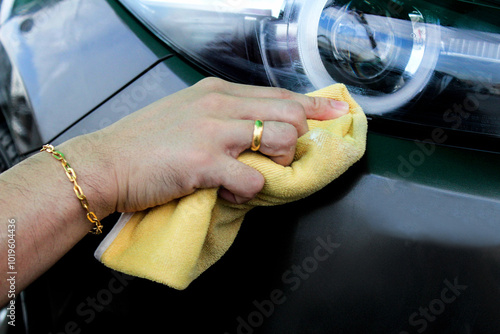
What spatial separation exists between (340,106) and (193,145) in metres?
0.29

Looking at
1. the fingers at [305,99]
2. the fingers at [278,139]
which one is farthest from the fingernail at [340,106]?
the fingers at [278,139]

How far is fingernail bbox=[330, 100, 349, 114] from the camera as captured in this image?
904 mm

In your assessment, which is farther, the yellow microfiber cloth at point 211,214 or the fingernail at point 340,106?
the fingernail at point 340,106

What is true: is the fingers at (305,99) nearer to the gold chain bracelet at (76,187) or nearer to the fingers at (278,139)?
the fingers at (278,139)

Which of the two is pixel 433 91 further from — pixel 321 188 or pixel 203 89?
pixel 203 89

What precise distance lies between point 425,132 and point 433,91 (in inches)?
3.2

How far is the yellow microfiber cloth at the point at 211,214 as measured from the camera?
804mm

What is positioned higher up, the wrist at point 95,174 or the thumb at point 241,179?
the wrist at point 95,174

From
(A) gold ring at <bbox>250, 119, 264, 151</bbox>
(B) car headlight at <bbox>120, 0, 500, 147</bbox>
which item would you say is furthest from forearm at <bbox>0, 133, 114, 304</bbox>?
(B) car headlight at <bbox>120, 0, 500, 147</bbox>

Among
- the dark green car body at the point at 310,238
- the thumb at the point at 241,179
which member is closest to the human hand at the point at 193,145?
the thumb at the point at 241,179

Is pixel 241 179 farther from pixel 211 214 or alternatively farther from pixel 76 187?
pixel 76 187

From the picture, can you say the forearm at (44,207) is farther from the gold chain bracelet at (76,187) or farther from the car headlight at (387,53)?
the car headlight at (387,53)

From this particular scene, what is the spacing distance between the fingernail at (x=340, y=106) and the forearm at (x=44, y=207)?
44 cm

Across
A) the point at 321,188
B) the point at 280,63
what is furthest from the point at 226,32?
the point at 321,188
